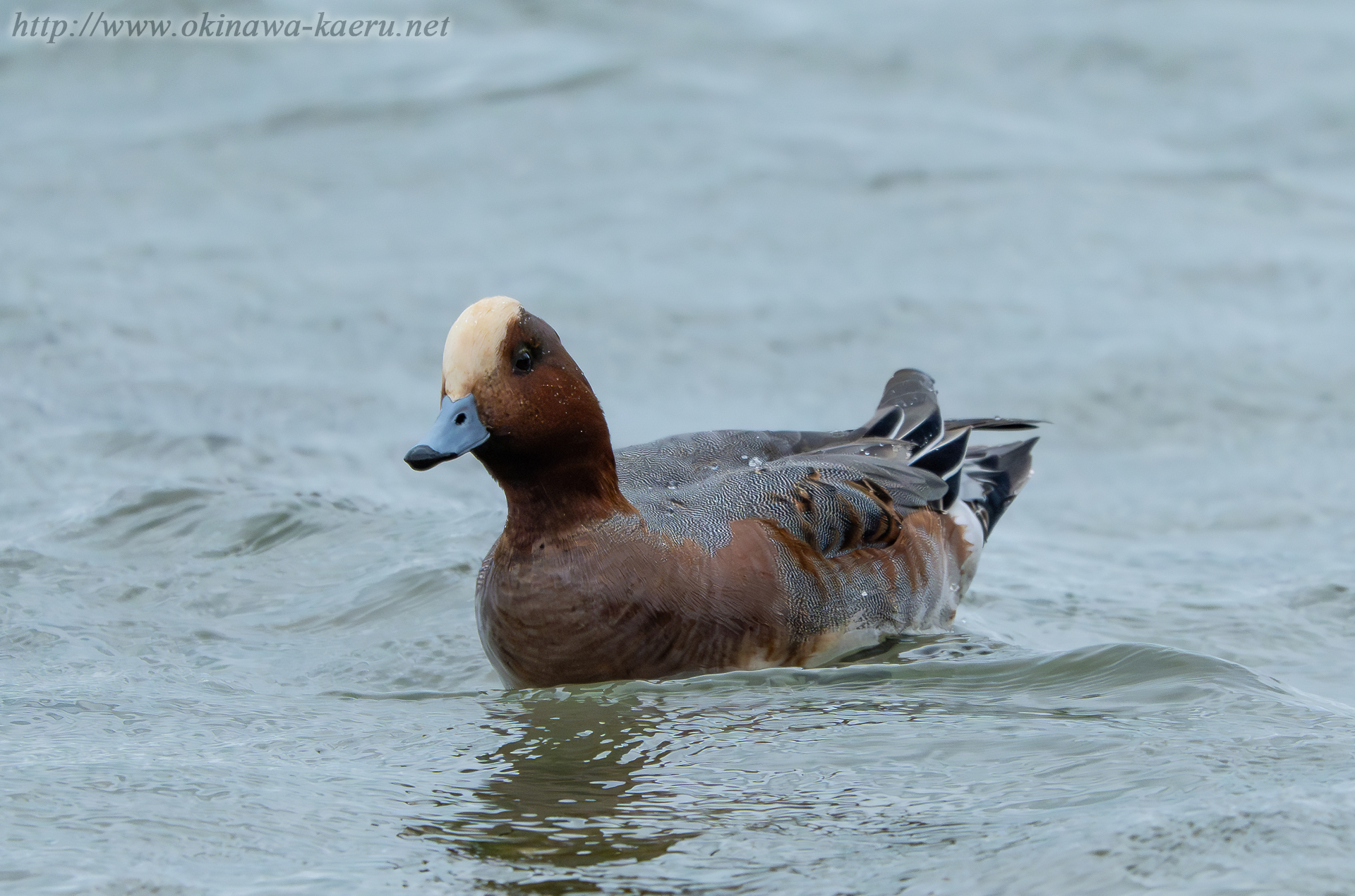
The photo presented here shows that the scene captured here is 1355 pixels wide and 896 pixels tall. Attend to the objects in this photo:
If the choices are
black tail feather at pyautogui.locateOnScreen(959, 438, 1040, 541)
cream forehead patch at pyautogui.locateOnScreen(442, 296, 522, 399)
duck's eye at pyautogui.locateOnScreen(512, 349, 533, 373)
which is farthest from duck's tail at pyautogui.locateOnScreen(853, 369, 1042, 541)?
cream forehead patch at pyautogui.locateOnScreen(442, 296, 522, 399)

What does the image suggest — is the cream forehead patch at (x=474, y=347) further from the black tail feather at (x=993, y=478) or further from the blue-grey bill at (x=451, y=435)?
the black tail feather at (x=993, y=478)

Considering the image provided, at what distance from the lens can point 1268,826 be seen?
156 inches

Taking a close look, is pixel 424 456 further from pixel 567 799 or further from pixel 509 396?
pixel 567 799

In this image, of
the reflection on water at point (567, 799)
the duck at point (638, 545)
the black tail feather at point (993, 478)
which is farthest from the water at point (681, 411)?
the black tail feather at point (993, 478)

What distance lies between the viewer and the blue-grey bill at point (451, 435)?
4.89 m

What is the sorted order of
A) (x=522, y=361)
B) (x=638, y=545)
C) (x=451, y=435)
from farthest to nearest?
1. (x=638, y=545)
2. (x=522, y=361)
3. (x=451, y=435)

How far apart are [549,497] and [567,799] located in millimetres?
1391

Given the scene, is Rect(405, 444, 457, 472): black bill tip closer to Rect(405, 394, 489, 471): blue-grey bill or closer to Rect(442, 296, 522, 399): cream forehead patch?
Rect(405, 394, 489, 471): blue-grey bill

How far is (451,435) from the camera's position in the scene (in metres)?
5.04

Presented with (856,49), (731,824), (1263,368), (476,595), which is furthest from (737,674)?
(856,49)

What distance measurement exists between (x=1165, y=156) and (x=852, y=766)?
32.4ft

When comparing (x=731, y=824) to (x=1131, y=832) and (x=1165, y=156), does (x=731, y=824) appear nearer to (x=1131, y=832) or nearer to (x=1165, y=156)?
(x=1131, y=832)

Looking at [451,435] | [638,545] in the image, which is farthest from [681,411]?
[451,435]

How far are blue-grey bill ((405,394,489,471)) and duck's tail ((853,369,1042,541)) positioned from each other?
2.22m
